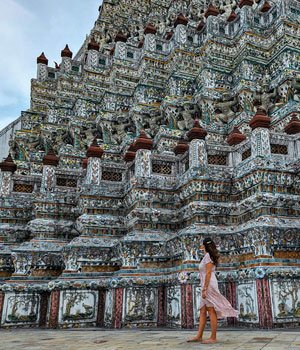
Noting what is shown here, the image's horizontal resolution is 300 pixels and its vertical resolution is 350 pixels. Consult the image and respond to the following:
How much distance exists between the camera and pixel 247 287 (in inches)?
373

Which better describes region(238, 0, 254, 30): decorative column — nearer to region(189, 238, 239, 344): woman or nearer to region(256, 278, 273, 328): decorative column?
region(256, 278, 273, 328): decorative column

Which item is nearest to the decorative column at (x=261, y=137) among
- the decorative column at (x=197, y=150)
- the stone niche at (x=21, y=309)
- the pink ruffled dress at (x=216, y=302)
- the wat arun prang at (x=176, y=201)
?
the wat arun prang at (x=176, y=201)

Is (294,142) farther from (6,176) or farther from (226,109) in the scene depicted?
(6,176)

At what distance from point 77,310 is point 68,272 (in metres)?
1.15

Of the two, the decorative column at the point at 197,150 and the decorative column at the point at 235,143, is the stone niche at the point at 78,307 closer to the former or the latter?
the decorative column at the point at 197,150

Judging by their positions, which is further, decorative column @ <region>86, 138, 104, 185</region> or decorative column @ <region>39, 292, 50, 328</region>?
decorative column @ <region>86, 138, 104, 185</region>

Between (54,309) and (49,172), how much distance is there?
565 centimetres

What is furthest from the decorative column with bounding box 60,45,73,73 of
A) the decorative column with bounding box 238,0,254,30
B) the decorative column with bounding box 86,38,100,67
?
the decorative column with bounding box 238,0,254,30

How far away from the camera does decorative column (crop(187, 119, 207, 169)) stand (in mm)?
11562

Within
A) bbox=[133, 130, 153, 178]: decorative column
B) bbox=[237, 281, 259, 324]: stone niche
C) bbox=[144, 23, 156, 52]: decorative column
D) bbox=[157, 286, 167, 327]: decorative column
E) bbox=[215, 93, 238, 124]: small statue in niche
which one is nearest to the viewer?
bbox=[237, 281, 259, 324]: stone niche

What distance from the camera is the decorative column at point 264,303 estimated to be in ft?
Answer: 28.7

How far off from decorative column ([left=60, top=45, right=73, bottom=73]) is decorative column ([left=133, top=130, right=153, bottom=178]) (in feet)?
60.8

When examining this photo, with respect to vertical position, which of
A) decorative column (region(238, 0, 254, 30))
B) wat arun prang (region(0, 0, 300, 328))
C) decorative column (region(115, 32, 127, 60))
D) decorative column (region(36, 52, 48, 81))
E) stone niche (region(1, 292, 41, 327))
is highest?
decorative column (region(36, 52, 48, 81))

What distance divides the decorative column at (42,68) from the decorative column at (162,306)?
22.7 m
